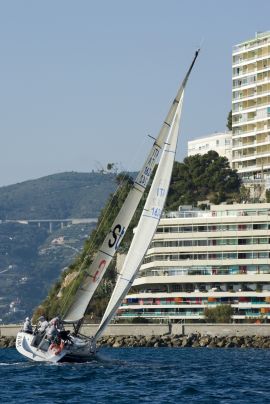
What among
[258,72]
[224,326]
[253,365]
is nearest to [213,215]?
[224,326]

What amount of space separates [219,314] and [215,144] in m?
42.3

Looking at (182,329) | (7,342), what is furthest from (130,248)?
(7,342)

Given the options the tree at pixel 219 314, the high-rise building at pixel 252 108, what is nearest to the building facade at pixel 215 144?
the high-rise building at pixel 252 108

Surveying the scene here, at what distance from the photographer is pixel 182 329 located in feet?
382

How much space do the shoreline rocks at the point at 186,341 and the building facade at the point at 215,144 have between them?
47252mm

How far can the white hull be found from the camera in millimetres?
64750

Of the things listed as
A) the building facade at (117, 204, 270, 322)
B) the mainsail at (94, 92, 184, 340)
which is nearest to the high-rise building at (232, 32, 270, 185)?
the building facade at (117, 204, 270, 322)

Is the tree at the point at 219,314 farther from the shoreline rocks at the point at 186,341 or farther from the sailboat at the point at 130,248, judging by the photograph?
the sailboat at the point at 130,248

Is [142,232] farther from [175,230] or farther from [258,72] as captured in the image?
[258,72]

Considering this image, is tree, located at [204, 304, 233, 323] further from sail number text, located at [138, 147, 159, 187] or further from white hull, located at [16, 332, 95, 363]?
sail number text, located at [138, 147, 159, 187]

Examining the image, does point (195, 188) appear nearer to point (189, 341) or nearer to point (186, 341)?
point (189, 341)

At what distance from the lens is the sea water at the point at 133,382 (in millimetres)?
51188

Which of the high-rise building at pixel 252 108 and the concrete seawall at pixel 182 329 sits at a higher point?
the high-rise building at pixel 252 108

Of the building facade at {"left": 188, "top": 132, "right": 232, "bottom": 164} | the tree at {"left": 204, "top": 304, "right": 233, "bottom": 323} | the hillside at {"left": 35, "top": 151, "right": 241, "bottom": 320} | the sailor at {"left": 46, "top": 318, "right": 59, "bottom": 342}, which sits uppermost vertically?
the building facade at {"left": 188, "top": 132, "right": 232, "bottom": 164}
